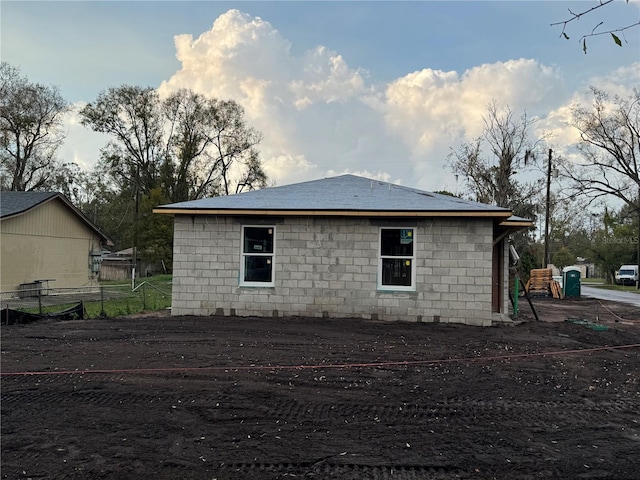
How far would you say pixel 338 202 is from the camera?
11922mm

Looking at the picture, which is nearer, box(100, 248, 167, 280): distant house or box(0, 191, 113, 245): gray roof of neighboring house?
box(0, 191, 113, 245): gray roof of neighboring house

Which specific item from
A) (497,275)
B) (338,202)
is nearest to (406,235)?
(338,202)

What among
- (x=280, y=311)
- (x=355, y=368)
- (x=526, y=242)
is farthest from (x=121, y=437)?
(x=526, y=242)

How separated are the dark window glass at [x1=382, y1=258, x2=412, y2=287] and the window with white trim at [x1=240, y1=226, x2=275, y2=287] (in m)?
2.72

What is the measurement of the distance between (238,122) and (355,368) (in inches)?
1588

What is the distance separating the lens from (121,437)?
14.3 feet

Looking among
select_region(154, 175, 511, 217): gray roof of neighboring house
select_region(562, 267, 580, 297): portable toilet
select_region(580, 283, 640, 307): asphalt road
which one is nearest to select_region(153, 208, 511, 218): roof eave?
select_region(154, 175, 511, 217): gray roof of neighboring house

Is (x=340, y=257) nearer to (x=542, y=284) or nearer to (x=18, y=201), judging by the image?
(x=542, y=284)

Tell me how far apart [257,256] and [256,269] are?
323 mm

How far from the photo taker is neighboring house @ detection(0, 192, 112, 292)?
2053cm

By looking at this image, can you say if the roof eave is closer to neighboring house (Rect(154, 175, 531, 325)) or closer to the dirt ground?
neighboring house (Rect(154, 175, 531, 325))

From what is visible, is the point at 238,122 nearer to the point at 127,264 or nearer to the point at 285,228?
the point at 127,264

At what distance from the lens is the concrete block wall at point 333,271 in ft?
36.1

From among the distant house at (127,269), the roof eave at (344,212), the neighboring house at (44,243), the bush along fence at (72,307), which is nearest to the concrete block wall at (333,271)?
the roof eave at (344,212)
